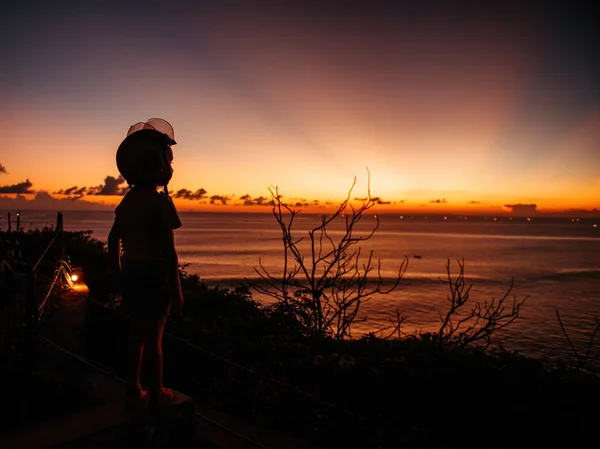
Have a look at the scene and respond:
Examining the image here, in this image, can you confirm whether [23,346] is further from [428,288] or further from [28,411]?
[428,288]

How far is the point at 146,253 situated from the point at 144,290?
11.2 inches

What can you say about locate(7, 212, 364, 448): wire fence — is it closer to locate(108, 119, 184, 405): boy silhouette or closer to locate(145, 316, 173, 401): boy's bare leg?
locate(145, 316, 173, 401): boy's bare leg

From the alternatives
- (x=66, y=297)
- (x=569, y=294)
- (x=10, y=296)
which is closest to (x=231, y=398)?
(x=10, y=296)

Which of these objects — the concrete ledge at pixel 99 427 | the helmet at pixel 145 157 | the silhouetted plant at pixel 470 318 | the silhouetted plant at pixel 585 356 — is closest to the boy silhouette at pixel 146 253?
the helmet at pixel 145 157

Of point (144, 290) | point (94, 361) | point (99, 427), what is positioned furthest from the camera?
point (94, 361)

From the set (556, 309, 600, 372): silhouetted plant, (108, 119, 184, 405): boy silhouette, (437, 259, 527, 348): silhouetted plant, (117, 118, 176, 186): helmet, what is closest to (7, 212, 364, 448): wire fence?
(108, 119, 184, 405): boy silhouette

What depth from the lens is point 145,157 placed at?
3277 millimetres

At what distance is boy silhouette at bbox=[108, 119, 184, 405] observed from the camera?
10.4 feet

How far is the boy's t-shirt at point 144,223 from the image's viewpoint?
3.20 m

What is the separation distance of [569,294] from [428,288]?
1008 centimetres

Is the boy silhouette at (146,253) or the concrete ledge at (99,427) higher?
the boy silhouette at (146,253)

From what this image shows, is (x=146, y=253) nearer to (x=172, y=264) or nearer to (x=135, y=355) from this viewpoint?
(x=172, y=264)

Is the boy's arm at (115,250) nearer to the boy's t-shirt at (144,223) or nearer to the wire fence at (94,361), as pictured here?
the boy's t-shirt at (144,223)

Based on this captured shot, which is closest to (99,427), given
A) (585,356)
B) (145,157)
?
(145,157)
